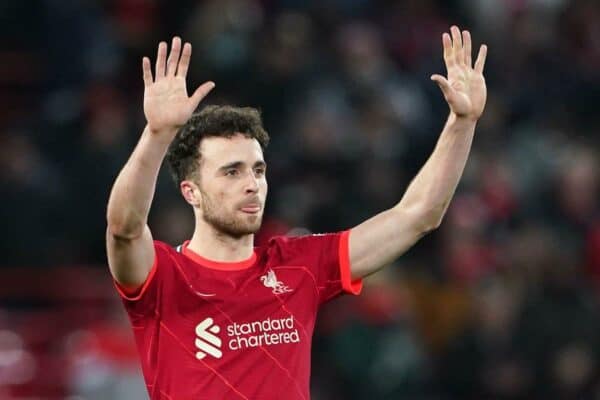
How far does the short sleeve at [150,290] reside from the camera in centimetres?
557

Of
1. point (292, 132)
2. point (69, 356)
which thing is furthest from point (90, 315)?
point (292, 132)

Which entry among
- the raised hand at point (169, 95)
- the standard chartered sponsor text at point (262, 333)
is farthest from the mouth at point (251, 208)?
the raised hand at point (169, 95)

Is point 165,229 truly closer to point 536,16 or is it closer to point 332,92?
point 332,92

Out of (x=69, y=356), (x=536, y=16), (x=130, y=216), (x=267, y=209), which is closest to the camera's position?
(x=130, y=216)

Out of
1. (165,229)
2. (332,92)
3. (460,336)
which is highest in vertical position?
(332,92)

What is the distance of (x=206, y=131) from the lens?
19.4 ft

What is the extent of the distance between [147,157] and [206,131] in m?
0.64

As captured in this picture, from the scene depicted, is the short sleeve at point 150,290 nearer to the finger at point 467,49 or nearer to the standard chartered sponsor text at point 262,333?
the standard chartered sponsor text at point 262,333

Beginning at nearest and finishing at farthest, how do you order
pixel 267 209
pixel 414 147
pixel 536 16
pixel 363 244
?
1. pixel 363 244
2. pixel 267 209
3. pixel 414 147
4. pixel 536 16

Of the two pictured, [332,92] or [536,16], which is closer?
[332,92]

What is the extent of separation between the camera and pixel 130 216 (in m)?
5.34

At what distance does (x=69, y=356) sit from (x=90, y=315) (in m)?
0.39

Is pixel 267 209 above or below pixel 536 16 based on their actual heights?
below

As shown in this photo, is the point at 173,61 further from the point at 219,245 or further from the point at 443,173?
the point at 443,173
